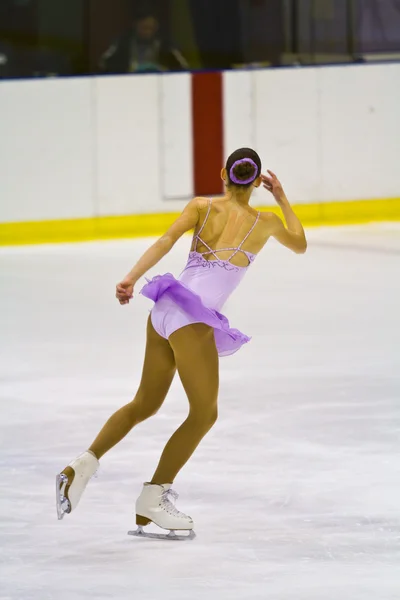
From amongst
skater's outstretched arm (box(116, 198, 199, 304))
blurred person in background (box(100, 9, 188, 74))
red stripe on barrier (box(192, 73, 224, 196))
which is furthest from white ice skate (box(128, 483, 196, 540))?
blurred person in background (box(100, 9, 188, 74))

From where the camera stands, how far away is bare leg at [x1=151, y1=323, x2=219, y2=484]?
350 centimetres

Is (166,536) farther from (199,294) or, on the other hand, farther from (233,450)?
(233,450)

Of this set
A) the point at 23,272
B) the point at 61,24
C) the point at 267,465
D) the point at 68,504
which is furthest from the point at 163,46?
the point at 68,504

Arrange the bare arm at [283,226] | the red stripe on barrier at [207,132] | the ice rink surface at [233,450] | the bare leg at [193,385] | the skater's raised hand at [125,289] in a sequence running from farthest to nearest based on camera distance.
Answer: the red stripe on barrier at [207,132]
the bare arm at [283,226]
the bare leg at [193,385]
the skater's raised hand at [125,289]
the ice rink surface at [233,450]

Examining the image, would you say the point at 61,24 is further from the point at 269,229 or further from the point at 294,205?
the point at 269,229

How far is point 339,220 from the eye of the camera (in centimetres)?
1109

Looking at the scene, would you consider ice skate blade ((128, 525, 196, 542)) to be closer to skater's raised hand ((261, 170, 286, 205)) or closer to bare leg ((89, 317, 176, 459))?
bare leg ((89, 317, 176, 459))

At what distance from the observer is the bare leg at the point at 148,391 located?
3.60 m

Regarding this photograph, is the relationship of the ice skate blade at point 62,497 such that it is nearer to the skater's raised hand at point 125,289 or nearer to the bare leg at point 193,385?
the bare leg at point 193,385

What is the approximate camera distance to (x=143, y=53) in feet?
35.5

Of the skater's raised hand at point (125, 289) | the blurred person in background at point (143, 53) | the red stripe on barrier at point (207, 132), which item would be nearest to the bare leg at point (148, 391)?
the skater's raised hand at point (125, 289)

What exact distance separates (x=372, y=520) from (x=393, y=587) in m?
0.58

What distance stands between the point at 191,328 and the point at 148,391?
0.24 metres

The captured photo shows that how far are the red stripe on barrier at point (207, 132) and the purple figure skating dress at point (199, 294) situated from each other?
6959mm
